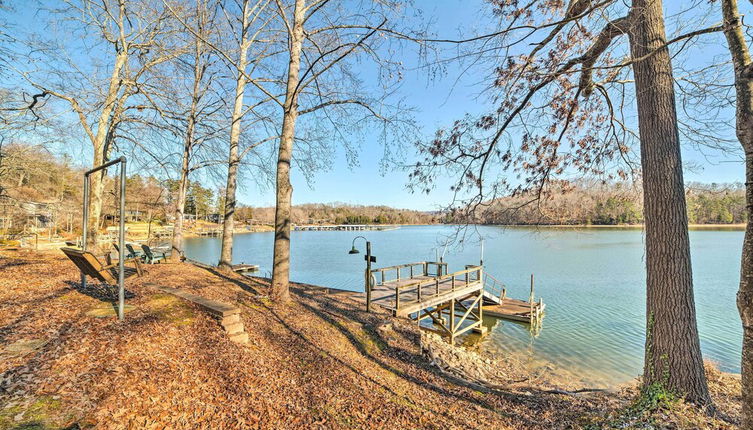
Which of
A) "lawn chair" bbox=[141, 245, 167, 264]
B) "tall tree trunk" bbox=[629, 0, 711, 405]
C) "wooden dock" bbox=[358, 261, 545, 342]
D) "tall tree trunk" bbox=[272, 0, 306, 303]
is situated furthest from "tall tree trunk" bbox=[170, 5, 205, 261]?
"tall tree trunk" bbox=[629, 0, 711, 405]

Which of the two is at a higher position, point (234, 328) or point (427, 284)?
point (234, 328)

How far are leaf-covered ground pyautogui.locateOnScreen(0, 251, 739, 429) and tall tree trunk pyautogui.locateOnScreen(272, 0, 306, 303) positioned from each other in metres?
0.68

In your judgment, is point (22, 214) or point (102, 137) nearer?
point (102, 137)

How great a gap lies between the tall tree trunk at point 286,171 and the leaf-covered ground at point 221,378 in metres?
0.68

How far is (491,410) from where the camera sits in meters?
4.34

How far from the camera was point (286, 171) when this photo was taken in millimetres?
6785

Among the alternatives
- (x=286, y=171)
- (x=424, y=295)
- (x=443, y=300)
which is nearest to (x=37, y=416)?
(x=286, y=171)

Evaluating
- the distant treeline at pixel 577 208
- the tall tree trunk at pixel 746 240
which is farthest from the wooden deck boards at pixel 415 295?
the tall tree trunk at pixel 746 240

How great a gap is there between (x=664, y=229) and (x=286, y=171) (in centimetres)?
643

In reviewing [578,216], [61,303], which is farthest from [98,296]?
[578,216]

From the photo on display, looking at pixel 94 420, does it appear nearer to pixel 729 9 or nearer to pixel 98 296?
pixel 98 296

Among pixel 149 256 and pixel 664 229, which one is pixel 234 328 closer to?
pixel 664 229

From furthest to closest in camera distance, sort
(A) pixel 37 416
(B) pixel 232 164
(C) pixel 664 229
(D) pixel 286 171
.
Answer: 1. (B) pixel 232 164
2. (D) pixel 286 171
3. (C) pixel 664 229
4. (A) pixel 37 416

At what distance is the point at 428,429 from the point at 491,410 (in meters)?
1.28
